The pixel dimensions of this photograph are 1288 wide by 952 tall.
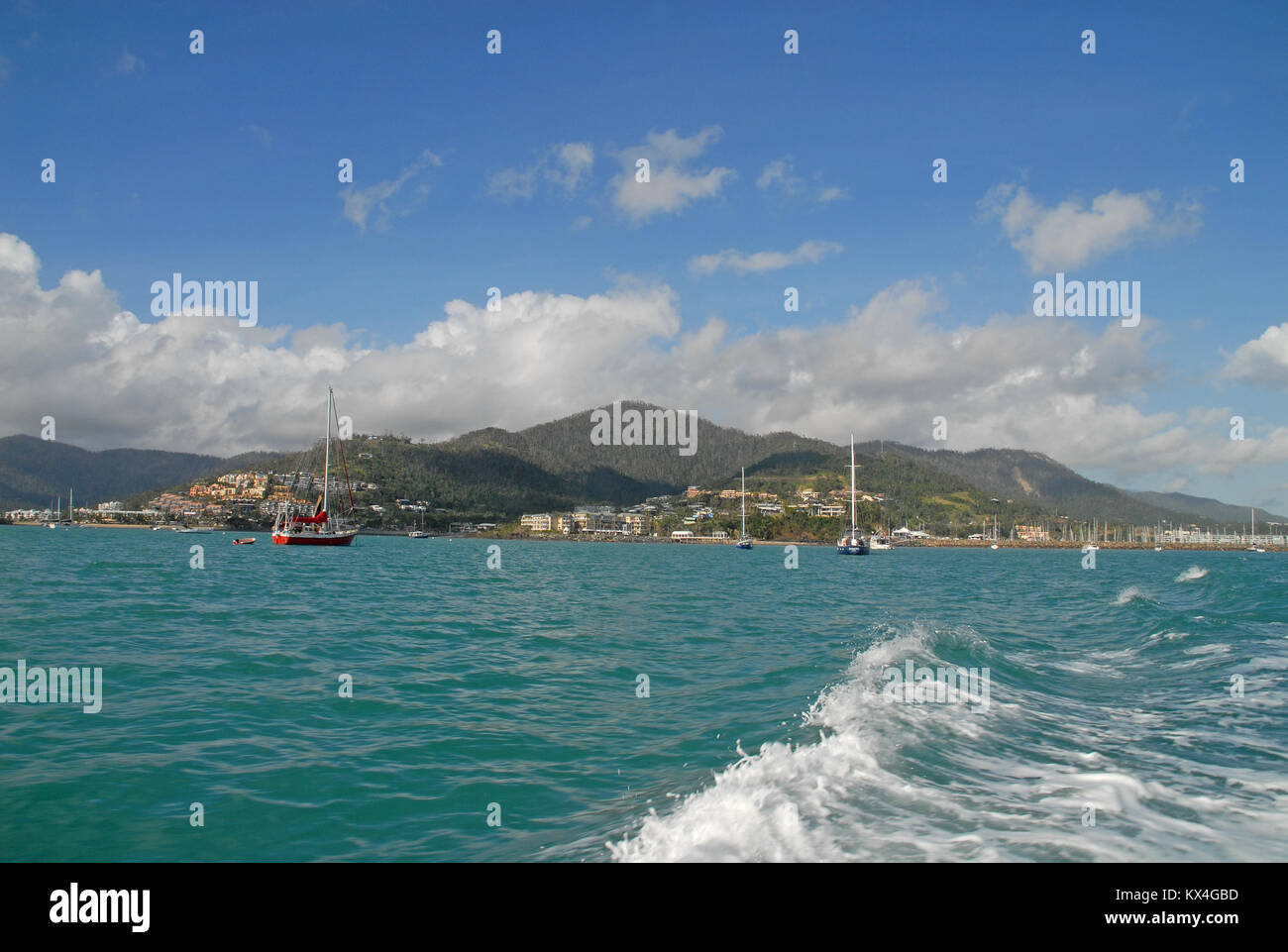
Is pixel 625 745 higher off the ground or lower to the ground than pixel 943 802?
lower

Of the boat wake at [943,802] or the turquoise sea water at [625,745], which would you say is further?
the turquoise sea water at [625,745]

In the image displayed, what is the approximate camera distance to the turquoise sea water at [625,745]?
710cm

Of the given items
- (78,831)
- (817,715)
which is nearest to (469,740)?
(78,831)

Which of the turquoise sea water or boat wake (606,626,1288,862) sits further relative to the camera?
the turquoise sea water

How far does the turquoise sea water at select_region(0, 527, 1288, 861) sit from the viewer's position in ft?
23.3

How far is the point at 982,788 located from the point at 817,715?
3553 mm

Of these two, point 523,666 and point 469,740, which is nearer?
point 469,740

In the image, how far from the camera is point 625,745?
10594 mm

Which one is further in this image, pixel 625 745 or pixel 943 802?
pixel 625 745
